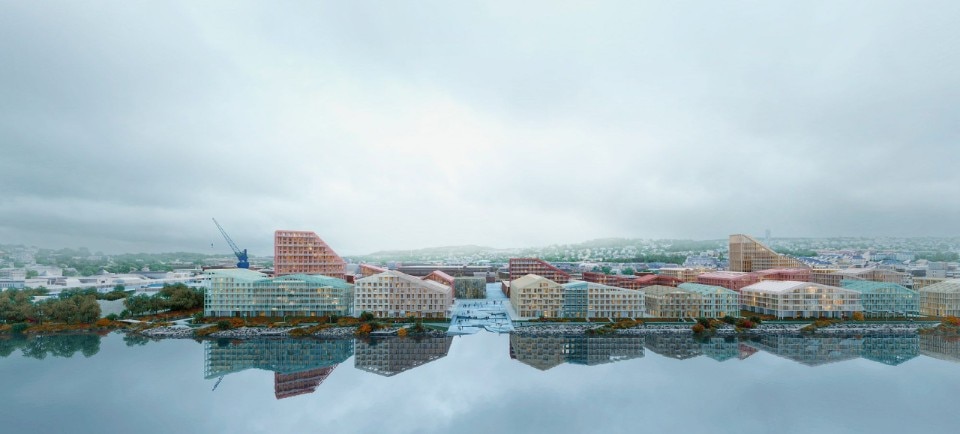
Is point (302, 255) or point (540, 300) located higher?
point (302, 255)

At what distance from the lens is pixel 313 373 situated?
28062mm

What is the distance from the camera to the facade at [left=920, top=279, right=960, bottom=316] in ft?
142

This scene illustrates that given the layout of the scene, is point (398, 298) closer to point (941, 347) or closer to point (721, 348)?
point (721, 348)

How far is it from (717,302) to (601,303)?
11596 millimetres

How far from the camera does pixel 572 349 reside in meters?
33.2

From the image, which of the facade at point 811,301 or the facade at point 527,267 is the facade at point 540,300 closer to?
the facade at point 527,267

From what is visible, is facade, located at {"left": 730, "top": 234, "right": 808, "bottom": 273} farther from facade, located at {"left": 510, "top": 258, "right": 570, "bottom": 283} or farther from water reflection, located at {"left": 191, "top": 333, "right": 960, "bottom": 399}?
facade, located at {"left": 510, "top": 258, "right": 570, "bottom": 283}

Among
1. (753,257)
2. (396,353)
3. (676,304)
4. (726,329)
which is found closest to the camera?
(396,353)

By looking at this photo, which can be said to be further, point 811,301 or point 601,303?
point 811,301

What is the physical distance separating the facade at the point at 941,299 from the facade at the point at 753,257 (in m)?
18.1

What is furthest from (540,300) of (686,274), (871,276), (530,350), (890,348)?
(871,276)

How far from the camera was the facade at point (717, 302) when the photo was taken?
144ft

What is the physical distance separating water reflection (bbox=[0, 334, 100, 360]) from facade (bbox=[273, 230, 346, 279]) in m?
19.4

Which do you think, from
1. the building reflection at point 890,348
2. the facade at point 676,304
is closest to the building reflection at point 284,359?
the facade at point 676,304
